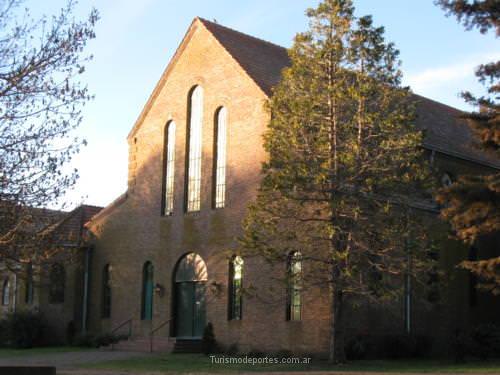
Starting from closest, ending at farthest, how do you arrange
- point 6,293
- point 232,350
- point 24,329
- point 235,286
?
point 232,350 → point 235,286 → point 24,329 → point 6,293

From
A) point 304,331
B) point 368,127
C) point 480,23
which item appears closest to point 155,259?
point 304,331

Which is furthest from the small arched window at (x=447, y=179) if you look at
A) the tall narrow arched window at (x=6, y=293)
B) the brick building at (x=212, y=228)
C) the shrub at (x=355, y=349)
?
the tall narrow arched window at (x=6, y=293)

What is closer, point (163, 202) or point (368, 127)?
point (368, 127)

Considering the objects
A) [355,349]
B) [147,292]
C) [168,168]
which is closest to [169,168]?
[168,168]

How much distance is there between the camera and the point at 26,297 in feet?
127

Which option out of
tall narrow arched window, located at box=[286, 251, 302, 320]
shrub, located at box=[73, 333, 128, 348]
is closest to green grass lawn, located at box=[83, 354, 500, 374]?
tall narrow arched window, located at box=[286, 251, 302, 320]

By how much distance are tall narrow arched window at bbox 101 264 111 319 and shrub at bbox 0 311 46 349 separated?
124 inches

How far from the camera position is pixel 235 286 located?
29.5m

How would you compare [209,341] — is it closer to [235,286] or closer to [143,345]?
[235,286]

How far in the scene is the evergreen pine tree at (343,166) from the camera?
73.4 feet

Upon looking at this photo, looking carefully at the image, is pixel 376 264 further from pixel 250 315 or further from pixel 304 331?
pixel 250 315

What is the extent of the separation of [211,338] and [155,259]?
17.8 ft

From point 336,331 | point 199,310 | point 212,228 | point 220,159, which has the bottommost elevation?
point 336,331

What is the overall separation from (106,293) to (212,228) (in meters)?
7.95
